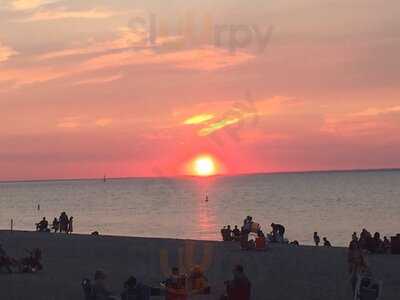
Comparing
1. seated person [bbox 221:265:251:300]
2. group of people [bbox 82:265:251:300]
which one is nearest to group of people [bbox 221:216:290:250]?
group of people [bbox 82:265:251:300]

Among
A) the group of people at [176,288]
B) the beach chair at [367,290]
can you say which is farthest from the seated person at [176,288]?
the beach chair at [367,290]

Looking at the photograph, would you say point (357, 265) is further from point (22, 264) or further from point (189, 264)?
point (22, 264)

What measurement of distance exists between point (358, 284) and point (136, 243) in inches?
733

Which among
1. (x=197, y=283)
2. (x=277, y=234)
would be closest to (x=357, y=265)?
(x=197, y=283)

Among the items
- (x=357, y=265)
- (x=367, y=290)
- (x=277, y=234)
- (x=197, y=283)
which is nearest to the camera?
(x=367, y=290)

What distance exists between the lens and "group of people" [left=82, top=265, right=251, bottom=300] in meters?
14.3

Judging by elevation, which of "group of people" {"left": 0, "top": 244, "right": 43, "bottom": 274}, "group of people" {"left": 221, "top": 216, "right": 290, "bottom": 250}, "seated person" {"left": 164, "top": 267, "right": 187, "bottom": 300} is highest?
"group of people" {"left": 221, "top": 216, "right": 290, "bottom": 250}

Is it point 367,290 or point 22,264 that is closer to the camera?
point 367,290

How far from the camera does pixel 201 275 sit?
60.1 feet

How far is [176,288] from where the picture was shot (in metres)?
16.6

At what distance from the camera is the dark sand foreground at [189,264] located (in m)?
19.3

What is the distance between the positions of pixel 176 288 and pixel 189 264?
29.4ft

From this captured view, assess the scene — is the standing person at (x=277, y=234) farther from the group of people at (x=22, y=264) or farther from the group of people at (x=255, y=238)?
the group of people at (x=22, y=264)

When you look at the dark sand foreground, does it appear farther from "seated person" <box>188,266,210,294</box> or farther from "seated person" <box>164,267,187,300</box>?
"seated person" <box>164,267,187,300</box>
